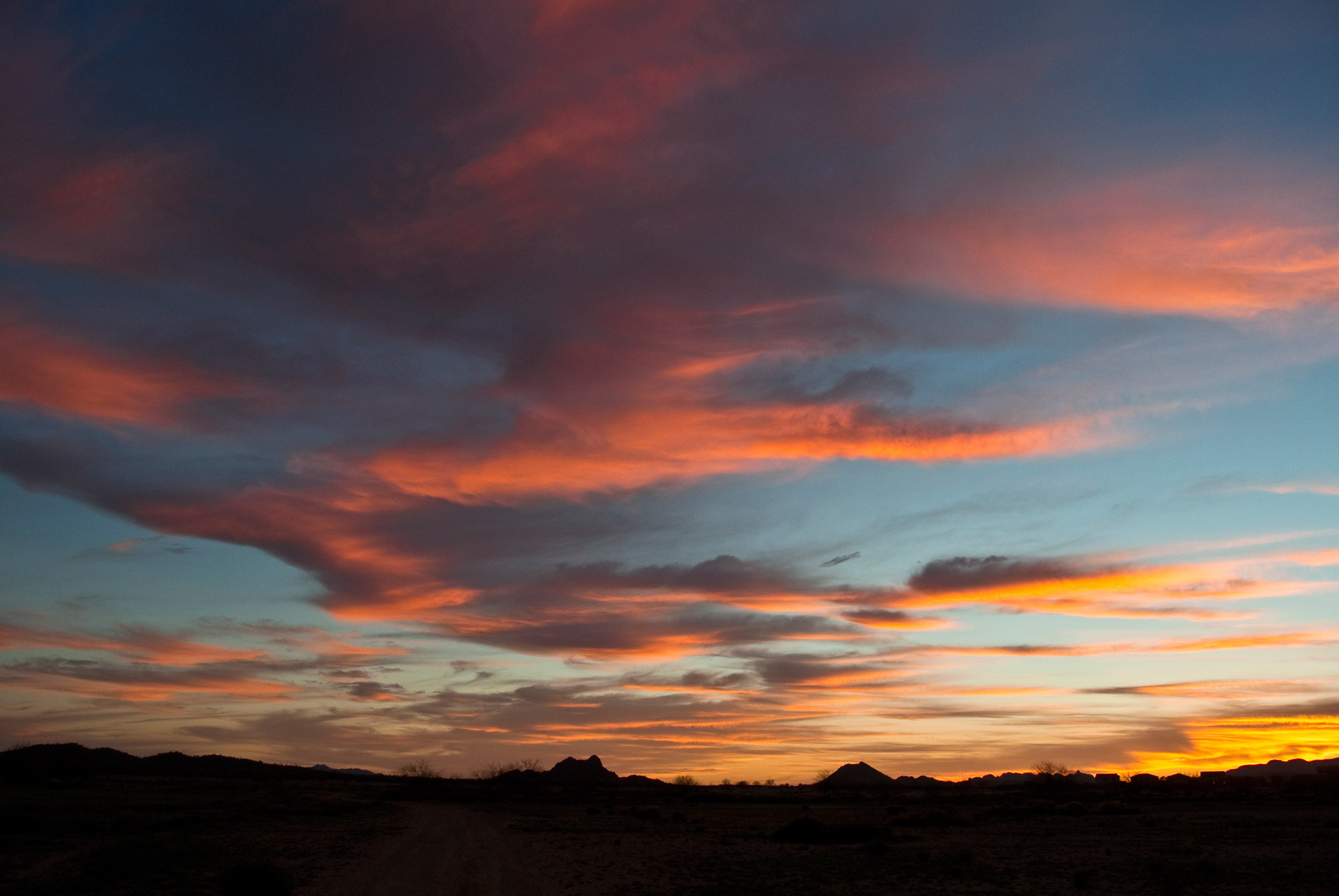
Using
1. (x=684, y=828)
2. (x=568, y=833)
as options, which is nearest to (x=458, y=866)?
(x=568, y=833)

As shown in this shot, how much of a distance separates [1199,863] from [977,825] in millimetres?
24467

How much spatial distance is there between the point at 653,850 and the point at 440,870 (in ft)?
40.4

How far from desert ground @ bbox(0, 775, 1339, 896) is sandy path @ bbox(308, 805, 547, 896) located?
5.6 inches

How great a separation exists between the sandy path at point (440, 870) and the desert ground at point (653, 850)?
0.47 ft

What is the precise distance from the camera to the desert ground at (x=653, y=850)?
2616 cm

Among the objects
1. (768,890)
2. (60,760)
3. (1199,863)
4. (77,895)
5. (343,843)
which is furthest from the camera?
(60,760)

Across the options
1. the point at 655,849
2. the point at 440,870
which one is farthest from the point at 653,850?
the point at 440,870

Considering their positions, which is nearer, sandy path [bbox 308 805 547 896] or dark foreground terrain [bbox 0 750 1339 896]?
sandy path [bbox 308 805 547 896]

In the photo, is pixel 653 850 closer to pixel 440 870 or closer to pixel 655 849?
pixel 655 849

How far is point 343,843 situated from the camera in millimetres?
39844

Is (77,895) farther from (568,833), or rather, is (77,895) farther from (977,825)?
(977,825)

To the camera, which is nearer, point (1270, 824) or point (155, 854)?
point (155, 854)

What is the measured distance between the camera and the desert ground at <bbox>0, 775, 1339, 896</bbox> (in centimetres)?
2616

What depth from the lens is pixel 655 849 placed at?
3881 cm
